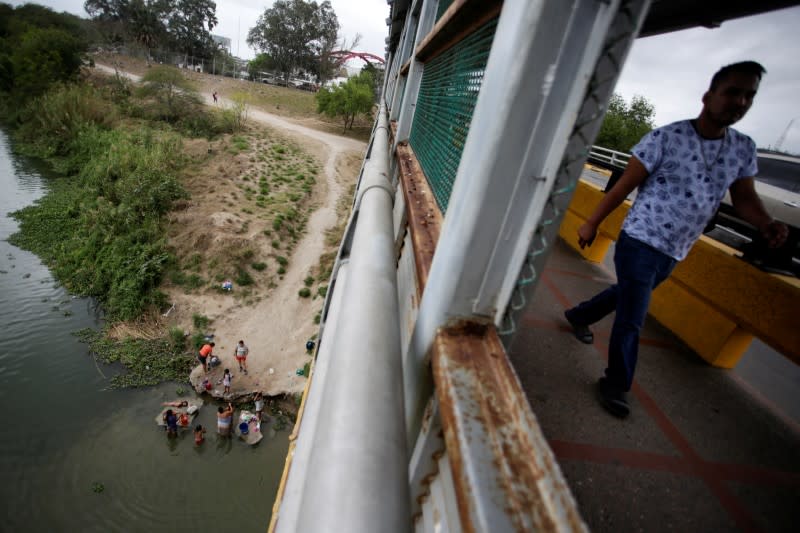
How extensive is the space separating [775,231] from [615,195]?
103 cm

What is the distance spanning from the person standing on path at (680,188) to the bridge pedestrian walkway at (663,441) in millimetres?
610

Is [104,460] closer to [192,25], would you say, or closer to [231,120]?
[231,120]

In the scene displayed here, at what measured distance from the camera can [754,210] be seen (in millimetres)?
2102

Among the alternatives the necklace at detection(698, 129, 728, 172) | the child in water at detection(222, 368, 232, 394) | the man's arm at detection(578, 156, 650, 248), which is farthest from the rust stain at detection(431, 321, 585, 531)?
the child in water at detection(222, 368, 232, 394)

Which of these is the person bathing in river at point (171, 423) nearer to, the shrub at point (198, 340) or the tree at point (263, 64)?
the shrub at point (198, 340)

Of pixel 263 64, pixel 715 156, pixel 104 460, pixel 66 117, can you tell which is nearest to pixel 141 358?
pixel 104 460

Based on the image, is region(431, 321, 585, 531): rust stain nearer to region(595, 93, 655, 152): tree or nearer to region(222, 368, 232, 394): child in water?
region(222, 368, 232, 394): child in water

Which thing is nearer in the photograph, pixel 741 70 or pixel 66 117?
pixel 741 70

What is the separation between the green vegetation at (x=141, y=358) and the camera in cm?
1341

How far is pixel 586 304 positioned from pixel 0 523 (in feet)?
55.2

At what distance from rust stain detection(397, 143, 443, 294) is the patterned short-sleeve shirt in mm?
1227

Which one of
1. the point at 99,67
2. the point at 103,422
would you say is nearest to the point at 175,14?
the point at 99,67

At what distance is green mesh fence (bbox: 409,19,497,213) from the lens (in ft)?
6.22

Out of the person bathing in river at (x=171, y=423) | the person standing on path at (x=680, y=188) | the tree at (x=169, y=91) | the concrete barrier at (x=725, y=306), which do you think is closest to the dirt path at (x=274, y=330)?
the person bathing in river at (x=171, y=423)
